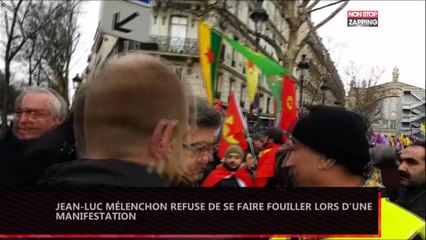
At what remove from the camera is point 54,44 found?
51.3 inches

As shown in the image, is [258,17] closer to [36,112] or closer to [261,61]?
[261,61]

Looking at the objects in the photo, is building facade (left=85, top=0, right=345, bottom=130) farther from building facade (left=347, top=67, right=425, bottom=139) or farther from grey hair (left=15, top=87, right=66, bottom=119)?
grey hair (left=15, top=87, right=66, bottom=119)

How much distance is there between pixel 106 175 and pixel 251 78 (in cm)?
172

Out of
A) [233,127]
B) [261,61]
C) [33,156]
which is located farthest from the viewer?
[233,127]

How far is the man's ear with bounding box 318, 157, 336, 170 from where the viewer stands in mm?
1052

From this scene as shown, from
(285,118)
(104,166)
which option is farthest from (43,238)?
(285,118)

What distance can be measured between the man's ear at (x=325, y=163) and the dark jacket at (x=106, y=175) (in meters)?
0.44

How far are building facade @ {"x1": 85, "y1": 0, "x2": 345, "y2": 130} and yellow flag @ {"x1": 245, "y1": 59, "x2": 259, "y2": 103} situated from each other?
0.05 meters

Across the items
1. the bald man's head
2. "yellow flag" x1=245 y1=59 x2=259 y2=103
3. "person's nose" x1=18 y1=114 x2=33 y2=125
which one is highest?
"yellow flag" x1=245 y1=59 x2=259 y2=103

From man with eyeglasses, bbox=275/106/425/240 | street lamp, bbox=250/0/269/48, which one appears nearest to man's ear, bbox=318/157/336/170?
man with eyeglasses, bbox=275/106/425/240

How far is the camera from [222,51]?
242cm

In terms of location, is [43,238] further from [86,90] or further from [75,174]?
[86,90]

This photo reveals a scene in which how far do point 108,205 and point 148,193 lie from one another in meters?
0.07

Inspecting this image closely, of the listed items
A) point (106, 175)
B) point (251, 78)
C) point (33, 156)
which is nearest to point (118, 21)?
point (33, 156)
